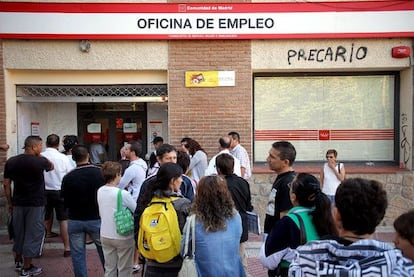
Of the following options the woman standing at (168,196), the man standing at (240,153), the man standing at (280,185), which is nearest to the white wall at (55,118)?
the man standing at (240,153)

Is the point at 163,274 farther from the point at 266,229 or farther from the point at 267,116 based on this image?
the point at 267,116

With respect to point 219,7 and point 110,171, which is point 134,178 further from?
point 219,7

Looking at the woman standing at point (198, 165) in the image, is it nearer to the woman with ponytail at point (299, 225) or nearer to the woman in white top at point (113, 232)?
the woman in white top at point (113, 232)

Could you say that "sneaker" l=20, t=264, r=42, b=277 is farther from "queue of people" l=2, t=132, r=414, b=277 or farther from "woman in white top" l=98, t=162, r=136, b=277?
"woman in white top" l=98, t=162, r=136, b=277

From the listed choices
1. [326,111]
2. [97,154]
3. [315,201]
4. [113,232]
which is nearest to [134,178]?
[113,232]

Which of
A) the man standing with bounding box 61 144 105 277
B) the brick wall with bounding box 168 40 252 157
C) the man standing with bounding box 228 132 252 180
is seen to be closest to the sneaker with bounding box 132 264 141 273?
the man standing with bounding box 61 144 105 277

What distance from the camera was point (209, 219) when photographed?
10.6 feet

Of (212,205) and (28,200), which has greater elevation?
(212,205)

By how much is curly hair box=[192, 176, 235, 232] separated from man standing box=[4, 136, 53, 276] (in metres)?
3.52

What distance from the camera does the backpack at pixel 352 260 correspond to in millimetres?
1899

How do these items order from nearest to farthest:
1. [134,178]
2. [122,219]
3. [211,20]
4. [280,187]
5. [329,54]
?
[280,187] → [122,219] → [134,178] → [211,20] → [329,54]

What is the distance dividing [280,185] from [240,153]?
4.55m

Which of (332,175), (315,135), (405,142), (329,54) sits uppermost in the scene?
(329,54)

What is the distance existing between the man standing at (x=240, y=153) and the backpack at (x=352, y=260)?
19.6 feet
